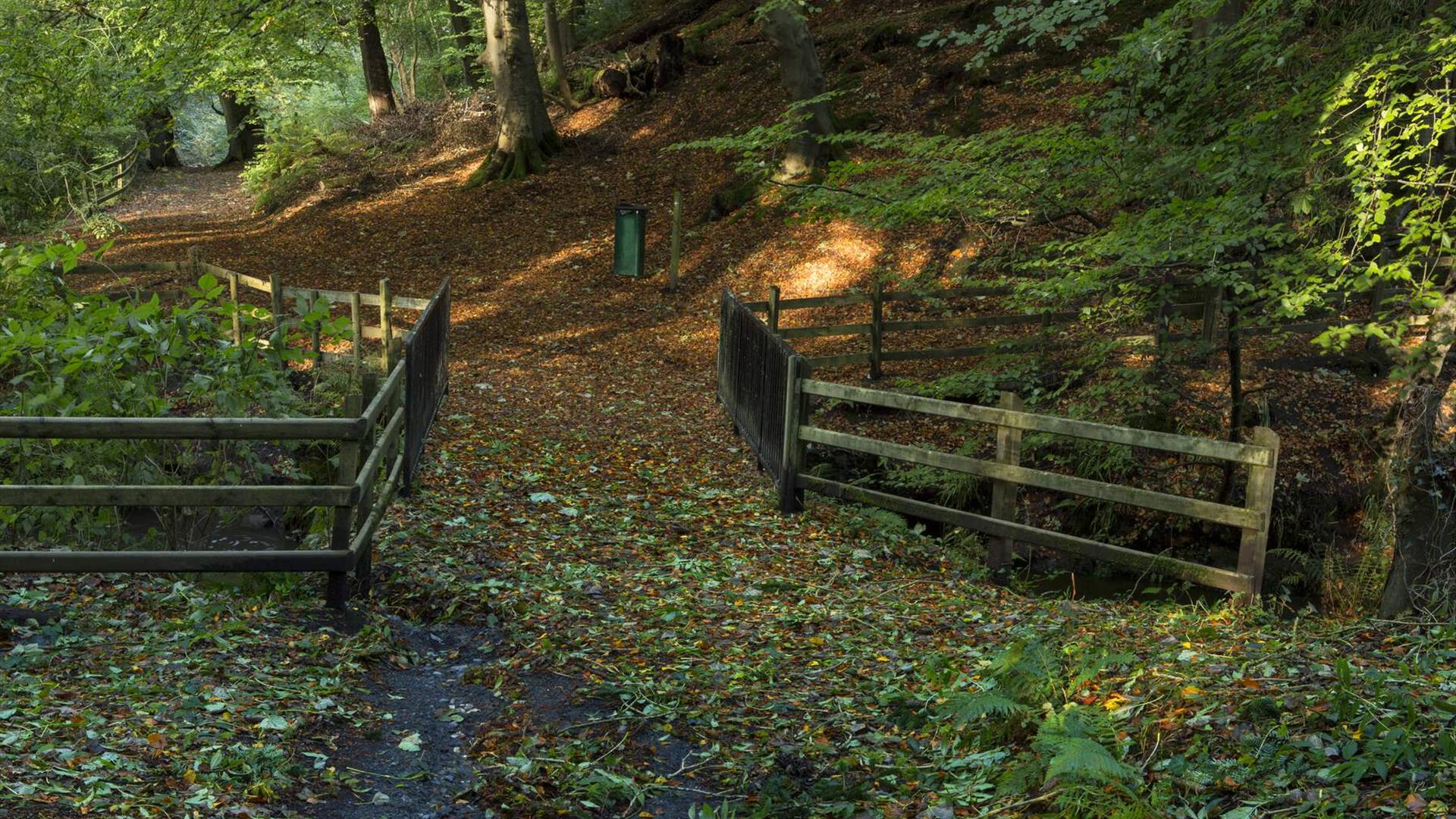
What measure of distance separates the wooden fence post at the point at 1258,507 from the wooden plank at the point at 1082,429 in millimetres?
56

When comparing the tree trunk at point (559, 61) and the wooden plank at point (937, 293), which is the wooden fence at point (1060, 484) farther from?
the tree trunk at point (559, 61)

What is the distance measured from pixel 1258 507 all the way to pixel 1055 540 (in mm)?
1356

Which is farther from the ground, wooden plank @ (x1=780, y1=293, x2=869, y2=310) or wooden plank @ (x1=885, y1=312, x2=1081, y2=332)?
wooden plank @ (x1=780, y1=293, x2=869, y2=310)

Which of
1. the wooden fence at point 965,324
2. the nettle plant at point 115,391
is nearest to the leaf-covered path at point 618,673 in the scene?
the nettle plant at point 115,391

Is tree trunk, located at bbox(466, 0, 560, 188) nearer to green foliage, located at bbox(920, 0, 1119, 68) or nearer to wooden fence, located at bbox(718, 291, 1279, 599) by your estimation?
wooden fence, located at bbox(718, 291, 1279, 599)

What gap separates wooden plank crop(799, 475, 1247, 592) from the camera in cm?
718

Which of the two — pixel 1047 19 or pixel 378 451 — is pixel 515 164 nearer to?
pixel 1047 19

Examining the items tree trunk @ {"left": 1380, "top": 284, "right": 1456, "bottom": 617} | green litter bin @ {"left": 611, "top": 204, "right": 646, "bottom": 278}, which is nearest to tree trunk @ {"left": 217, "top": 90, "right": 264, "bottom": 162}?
green litter bin @ {"left": 611, "top": 204, "right": 646, "bottom": 278}

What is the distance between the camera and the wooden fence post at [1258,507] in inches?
266

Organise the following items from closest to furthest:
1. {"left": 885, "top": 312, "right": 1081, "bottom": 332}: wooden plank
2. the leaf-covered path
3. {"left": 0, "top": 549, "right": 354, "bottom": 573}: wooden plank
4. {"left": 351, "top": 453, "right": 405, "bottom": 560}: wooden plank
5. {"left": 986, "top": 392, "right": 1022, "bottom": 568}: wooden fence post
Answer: the leaf-covered path
{"left": 0, "top": 549, "right": 354, "bottom": 573}: wooden plank
{"left": 351, "top": 453, "right": 405, "bottom": 560}: wooden plank
{"left": 986, "top": 392, "right": 1022, "bottom": 568}: wooden fence post
{"left": 885, "top": 312, "right": 1081, "bottom": 332}: wooden plank

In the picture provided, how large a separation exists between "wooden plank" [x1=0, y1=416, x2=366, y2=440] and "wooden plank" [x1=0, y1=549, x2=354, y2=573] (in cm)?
62

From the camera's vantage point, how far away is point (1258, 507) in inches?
271

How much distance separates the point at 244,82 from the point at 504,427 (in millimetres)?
17174

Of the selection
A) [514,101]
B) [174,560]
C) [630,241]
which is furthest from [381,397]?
[514,101]
